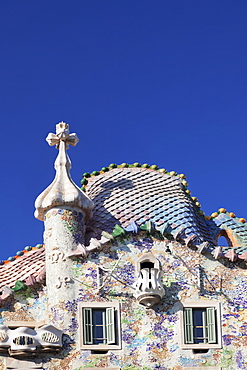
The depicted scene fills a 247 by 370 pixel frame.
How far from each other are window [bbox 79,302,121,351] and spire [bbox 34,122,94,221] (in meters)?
2.66

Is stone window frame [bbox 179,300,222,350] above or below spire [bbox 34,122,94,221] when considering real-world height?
below

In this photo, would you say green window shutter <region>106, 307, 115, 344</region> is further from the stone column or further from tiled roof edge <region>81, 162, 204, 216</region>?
tiled roof edge <region>81, 162, 204, 216</region>

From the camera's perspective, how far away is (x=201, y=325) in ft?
→ 109

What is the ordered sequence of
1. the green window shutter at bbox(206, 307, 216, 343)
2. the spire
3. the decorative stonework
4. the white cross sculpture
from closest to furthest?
1. the decorative stonework
2. the green window shutter at bbox(206, 307, 216, 343)
3. the spire
4. the white cross sculpture

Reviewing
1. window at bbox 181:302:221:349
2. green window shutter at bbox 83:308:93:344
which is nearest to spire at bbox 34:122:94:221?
green window shutter at bbox 83:308:93:344

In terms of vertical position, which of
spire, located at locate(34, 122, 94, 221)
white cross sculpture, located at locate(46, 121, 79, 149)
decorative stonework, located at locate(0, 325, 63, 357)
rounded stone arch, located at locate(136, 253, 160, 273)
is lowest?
decorative stonework, located at locate(0, 325, 63, 357)

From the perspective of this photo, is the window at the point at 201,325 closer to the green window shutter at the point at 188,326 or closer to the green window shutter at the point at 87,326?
the green window shutter at the point at 188,326

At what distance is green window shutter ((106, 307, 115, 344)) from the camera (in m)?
32.6

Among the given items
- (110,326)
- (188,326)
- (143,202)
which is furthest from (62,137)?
(188,326)

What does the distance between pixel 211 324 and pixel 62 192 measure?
4.98m

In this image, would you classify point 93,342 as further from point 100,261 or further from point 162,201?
point 162,201

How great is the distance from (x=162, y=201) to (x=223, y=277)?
2.89 metres

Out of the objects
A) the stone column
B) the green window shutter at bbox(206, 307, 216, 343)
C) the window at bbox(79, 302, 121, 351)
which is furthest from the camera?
the stone column

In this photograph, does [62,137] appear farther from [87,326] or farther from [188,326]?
[188,326]
